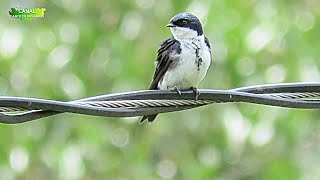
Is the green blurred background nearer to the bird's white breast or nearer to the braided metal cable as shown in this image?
the bird's white breast

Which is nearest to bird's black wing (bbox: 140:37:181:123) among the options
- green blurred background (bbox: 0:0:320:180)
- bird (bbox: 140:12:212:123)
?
bird (bbox: 140:12:212:123)

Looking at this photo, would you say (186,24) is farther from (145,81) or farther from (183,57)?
(145,81)

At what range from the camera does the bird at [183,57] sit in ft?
11.8

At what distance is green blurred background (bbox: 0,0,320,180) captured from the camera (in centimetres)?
416

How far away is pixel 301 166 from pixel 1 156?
1.74 metres

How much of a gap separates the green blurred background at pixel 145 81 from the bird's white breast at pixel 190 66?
0.51 m

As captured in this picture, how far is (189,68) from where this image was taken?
11.8ft

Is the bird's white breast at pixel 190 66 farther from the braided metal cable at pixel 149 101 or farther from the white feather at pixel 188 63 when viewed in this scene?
the braided metal cable at pixel 149 101

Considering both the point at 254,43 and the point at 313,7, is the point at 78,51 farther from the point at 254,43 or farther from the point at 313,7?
the point at 313,7

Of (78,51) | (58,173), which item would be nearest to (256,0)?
(78,51)

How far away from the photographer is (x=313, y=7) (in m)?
4.61
